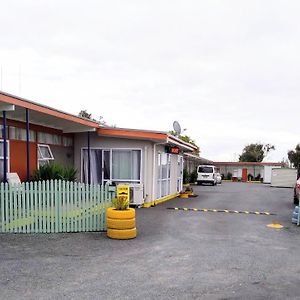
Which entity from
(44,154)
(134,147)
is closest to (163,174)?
(134,147)

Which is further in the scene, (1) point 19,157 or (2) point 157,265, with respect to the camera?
(1) point 19,157

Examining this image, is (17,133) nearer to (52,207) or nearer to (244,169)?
(52,207)

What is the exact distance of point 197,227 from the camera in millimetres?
9891

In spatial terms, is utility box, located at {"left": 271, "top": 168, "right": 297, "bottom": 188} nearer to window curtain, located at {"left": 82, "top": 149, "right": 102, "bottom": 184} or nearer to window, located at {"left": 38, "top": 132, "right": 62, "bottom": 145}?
window curtain, located at {"left": 82, "top": 149, "right": 102, "bottom": 184}

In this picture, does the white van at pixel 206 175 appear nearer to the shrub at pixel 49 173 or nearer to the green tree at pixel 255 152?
the shrub at pixel 49 173

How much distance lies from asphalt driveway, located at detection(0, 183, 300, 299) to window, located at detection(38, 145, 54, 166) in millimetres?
4876

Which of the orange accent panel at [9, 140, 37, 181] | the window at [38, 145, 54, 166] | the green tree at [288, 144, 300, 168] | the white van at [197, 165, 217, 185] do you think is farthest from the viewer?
the green tree at [288, 144, 300, 168]

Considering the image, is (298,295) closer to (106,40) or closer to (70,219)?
(70,219)

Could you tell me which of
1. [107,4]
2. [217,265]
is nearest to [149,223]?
[217,265]

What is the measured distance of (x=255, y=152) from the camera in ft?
222

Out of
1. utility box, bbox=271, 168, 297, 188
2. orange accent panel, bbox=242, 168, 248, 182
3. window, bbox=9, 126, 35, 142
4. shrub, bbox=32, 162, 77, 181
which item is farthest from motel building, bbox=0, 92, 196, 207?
orange accent panel, bbox=242, 168, 248, 182

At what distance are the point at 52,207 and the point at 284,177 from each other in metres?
29.7

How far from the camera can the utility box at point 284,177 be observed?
34125mm

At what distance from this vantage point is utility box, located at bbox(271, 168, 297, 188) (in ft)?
112
